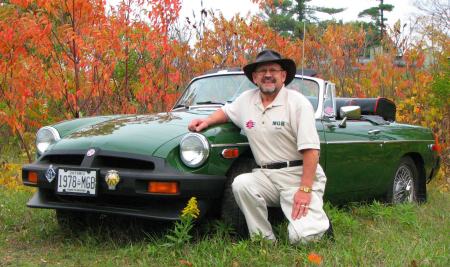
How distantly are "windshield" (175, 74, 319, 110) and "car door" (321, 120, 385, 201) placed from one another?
1.26ft

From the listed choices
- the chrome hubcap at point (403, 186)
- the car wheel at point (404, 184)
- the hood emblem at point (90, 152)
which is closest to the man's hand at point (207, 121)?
the hood emblem at point (90, 152)

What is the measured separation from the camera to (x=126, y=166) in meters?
4.21

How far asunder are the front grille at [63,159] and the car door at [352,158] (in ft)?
6.46

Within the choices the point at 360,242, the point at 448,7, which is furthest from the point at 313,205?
the point at 448,7

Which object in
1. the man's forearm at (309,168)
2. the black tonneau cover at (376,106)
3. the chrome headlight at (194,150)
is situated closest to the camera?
the chrome headlight at (194,150)

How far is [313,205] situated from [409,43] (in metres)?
7.41

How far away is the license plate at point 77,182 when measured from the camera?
13.3 feet

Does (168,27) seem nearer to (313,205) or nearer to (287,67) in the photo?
(287,67)

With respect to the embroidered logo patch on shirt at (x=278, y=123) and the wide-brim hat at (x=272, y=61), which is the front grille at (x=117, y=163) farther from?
the wide-brim hat at (x=272, y=61)

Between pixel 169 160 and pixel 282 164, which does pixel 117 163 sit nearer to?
pixel 169 160

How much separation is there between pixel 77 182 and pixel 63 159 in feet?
1.25

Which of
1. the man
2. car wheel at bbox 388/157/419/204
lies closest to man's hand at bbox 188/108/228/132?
the man

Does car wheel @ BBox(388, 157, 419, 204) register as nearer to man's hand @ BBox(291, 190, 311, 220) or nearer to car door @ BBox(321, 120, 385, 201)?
car door @ BBox(321, 120, 385, 201)

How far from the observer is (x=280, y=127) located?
14.0 feet
